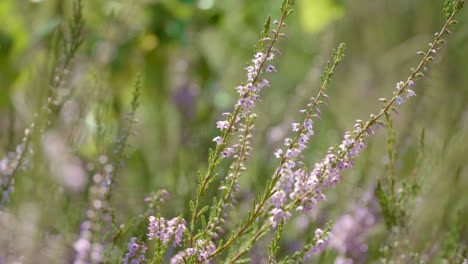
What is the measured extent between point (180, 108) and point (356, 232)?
2.32 feet

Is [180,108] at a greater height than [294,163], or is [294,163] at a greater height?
[180,108]

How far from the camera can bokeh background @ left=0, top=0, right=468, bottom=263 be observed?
1015mm

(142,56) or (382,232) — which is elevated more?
(142,56)

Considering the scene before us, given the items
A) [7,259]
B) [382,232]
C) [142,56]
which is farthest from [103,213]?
[142,56]

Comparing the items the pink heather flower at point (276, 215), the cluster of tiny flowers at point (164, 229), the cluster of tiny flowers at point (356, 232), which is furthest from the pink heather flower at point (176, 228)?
the cluster of tiny flowers at point (356, 232)

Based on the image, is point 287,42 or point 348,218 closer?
point 348,218

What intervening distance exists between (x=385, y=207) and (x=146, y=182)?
0.89 m

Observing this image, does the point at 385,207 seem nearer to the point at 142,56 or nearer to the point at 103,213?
the point at 103,213

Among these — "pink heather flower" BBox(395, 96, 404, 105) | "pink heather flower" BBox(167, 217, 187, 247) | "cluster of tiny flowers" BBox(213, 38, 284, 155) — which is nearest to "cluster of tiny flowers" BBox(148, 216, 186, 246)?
"pink heather flower" BBox(167, 217, 187, 247)

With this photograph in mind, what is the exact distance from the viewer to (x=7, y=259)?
0.80m

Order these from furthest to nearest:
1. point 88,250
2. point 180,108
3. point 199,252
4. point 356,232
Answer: point 180,108 → point 356,232 → point 88,250 → point 199,252

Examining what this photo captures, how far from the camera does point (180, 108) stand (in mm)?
1685

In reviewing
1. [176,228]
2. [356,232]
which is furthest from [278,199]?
[356,232]

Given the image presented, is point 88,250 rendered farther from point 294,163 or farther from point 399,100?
point 399,100
